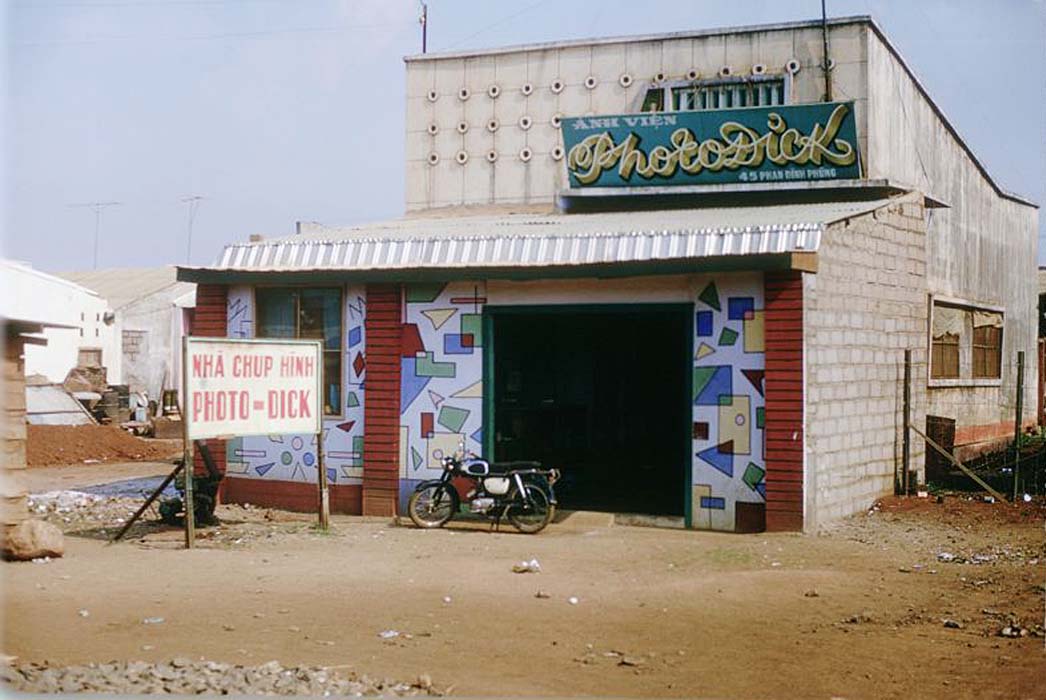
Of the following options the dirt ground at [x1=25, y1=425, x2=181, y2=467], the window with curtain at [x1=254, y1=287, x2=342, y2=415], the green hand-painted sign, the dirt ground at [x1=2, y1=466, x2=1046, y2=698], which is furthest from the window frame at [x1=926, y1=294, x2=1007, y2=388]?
the dirt ground at [x1=25, y1=425, x2=181, y2=467]

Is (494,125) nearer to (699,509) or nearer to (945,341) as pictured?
(945,341)

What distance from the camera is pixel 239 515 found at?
15625 mm

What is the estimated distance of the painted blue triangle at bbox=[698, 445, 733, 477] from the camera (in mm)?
14047

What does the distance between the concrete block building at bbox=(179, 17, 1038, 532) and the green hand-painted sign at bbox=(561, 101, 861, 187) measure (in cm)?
4

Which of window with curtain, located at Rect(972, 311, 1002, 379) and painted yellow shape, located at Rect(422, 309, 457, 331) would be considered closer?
painted yellow shape, located at Rect(422, 309, 457, 331)

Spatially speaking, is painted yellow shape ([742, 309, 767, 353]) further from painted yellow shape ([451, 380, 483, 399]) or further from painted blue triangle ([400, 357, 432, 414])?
painted blue triangle ([400, 357, 432, 414])

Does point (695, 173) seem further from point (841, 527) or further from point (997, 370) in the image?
point (997, 370)

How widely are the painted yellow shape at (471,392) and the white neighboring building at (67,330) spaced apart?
25.4 meters

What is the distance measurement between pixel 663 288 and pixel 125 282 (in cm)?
3974

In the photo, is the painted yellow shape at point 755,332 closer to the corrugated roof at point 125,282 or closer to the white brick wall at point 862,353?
the white brick wall at point 862,353

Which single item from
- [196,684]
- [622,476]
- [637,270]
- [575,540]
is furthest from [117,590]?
[622,476]

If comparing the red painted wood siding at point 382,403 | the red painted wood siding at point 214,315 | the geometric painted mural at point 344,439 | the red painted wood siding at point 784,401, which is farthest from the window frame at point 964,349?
the red painted wood siding at point 214,315

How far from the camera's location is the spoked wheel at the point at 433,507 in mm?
14555

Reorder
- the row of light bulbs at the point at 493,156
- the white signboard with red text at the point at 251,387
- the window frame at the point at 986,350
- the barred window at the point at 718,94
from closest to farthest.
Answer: the white signboard with red text at the point at 251,387 < the window frame at the point at 986,350 < the barred window at the point at 718,94 < the row of light bulbs at the point at 493,156
